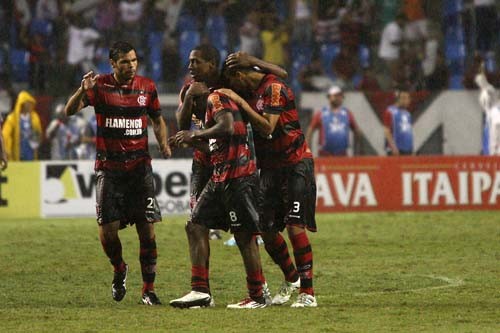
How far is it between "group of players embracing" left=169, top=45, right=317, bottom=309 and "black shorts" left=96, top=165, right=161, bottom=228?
1.63ft

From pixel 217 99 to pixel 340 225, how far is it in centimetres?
1036

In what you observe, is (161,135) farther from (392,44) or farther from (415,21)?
(415,21)

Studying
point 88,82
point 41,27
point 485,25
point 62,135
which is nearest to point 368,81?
point 485,25

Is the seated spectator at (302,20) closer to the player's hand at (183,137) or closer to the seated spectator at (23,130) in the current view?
the seated spectator at (23,130)

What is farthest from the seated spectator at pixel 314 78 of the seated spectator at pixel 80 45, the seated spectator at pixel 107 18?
the seated spectator at pixel 80 45

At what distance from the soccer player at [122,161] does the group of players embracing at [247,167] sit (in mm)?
544

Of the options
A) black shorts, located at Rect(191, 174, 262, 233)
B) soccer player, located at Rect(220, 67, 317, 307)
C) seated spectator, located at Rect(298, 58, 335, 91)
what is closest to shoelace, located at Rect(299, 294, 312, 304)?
soccer player, located at Rect(220, 67, 317, 307)

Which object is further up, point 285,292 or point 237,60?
point 237,60

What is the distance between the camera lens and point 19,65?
24.9 metres

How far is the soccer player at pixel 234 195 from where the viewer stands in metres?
10.3

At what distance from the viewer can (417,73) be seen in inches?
999

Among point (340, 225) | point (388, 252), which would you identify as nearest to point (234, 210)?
point (388, 252)

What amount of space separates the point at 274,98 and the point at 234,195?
34.5 inches

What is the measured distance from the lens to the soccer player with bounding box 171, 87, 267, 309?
10.3m
